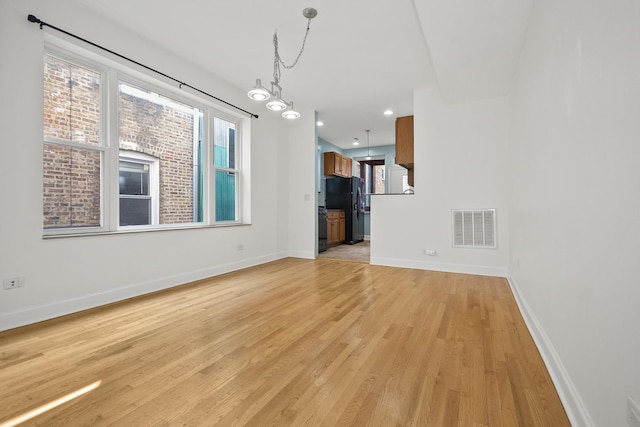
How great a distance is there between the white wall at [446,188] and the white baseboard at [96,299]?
288 cm

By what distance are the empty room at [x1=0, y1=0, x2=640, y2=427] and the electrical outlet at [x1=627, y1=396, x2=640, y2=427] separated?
3cm

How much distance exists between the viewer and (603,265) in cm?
100

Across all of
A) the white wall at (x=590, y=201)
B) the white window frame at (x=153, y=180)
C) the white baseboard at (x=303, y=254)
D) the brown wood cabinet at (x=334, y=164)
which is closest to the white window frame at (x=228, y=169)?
the white window frame at (x=153, y=180)

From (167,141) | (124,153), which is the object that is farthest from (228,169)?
(124,153)

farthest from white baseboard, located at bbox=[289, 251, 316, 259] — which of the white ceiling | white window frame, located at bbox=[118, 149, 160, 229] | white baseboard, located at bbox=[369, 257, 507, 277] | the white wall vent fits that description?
the white ceiling

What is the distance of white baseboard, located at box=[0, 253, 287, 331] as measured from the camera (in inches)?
86.5

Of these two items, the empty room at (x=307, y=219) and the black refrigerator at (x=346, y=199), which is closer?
the empty room at (x=307, y=219)

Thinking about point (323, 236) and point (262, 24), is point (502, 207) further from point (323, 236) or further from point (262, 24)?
point (262, 24)

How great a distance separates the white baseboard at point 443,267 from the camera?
3893mm

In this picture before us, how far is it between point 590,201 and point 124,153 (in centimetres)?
400

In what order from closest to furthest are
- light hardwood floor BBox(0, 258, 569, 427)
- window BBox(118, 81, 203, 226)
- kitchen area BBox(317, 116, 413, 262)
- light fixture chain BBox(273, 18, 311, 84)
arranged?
1. light hardwood floor BBox(0, 258, 569, 427)
2. light fixture chain BBox(273, 18, 311, 84)
3. window BBox(118, 81, 203, 226)
4. kitchen area BBox(317, 116, 413, 262)

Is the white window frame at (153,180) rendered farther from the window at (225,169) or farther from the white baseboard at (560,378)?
the white baseboard at (560,378)

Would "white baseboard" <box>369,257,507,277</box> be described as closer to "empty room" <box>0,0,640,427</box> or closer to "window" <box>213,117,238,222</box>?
"empty room" <box>0,0,640,427</box>

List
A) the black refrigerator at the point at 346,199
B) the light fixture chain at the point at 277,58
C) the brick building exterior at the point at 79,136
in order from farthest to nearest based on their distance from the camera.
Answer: the black refrigerator at the point at 346,199
the light fixture chain at the point at 277,58
the brick building exterior at the point at 79,136
